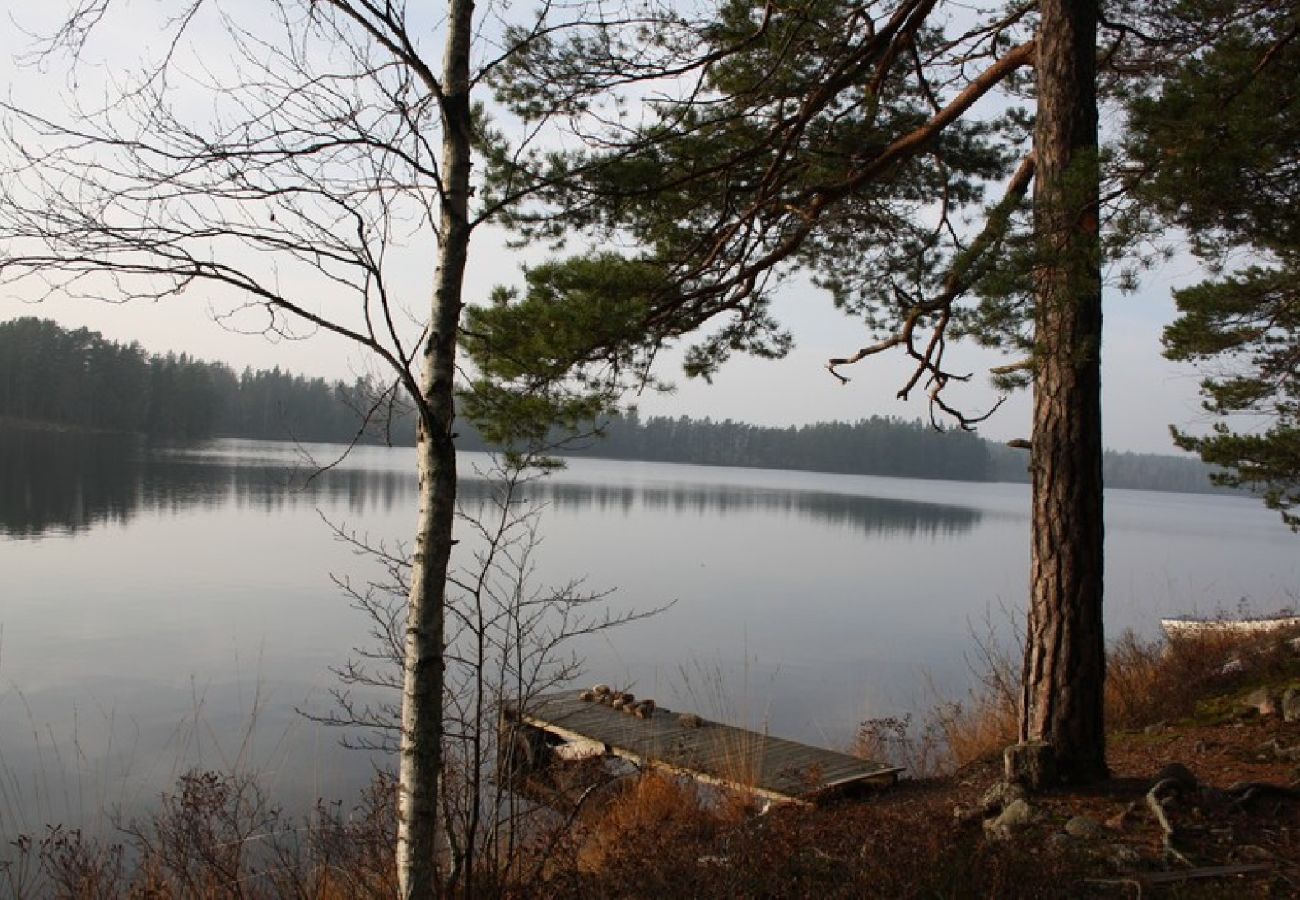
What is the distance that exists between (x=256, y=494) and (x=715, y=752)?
82.3 feet

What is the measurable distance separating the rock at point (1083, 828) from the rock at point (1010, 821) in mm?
195

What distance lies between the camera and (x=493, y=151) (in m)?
Result: 5.62

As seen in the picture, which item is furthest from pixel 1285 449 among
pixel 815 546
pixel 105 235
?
pixel 815 546

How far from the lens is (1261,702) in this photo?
7004mm

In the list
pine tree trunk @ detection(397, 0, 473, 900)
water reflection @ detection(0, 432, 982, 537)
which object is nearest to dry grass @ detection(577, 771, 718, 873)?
pine tree trunk @ detection(397, 0, 473, 900)

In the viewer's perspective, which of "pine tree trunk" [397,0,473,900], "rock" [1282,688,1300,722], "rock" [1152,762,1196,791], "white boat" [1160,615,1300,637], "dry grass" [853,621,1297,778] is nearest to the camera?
"pine tree trunk" [397,0,473,900]

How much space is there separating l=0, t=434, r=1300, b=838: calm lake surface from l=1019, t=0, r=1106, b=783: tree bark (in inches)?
151

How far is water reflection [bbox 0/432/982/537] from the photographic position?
81.6ft

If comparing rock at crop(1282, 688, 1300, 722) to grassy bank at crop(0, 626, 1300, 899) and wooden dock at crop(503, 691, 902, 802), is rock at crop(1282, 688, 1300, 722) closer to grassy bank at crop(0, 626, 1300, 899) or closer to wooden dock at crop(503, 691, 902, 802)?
grassy bank at crop(0, 626, 1300, 899)

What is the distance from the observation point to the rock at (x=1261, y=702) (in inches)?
270

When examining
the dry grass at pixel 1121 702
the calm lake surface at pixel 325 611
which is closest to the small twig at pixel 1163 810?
the dry grass at pixel 1121 702

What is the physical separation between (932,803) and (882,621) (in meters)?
10.4

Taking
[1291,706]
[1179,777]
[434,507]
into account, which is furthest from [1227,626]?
[434,507]

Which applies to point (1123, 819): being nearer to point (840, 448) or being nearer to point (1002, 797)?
point (1002, 797)
